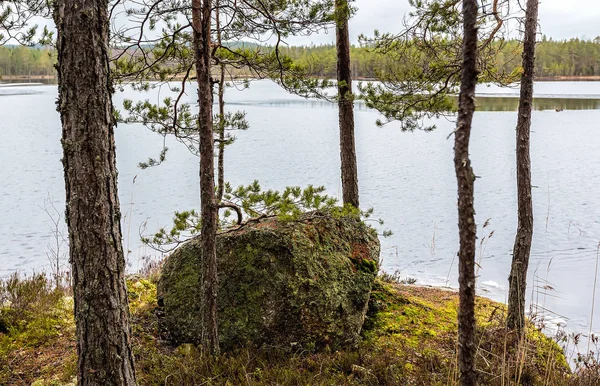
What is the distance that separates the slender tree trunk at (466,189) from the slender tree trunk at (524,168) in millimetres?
2615

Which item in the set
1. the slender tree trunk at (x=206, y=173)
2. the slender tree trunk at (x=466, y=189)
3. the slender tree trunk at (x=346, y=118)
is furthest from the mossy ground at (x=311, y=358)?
the slender tree trunk at (x=346, y=118)

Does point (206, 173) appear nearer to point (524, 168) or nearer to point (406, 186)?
point (524, 168)

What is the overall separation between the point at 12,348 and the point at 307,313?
9.42 feet

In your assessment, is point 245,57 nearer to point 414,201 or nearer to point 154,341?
point 154,341

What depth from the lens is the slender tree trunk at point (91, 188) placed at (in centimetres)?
298

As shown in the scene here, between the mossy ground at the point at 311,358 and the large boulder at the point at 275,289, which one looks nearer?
the mossy ground at the point at 311,358

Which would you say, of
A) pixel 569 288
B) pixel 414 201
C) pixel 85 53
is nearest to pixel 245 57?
pixel 85 53

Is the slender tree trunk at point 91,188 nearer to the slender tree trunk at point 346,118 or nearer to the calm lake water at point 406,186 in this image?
the calm lake water at point 406,186

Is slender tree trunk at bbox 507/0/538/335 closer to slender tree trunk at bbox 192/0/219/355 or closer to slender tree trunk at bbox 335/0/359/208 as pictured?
slender tree trunk at bbox 335/0/359/208

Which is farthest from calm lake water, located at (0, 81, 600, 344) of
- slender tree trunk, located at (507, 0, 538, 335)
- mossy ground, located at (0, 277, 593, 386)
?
mossy ground, located at (0, 277, 593, 386)

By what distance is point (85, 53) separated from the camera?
2.98 m

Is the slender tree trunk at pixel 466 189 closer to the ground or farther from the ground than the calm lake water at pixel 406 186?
farther from the ground

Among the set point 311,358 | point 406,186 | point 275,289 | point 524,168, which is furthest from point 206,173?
point 406,186

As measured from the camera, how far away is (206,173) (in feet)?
14.4
